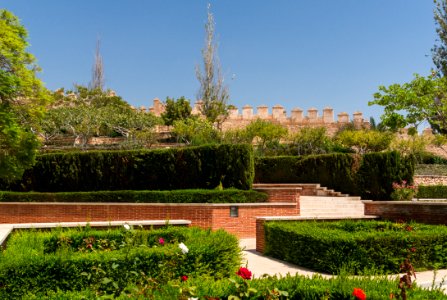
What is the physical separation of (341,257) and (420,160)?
3544cm

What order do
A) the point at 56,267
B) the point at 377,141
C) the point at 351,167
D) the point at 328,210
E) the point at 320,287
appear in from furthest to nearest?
the point at 377,141
the point at 351,167
the point at 328,210
the point at 56,267
the point at 320,287

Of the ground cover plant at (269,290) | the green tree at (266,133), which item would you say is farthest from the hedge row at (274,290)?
the green tree at (266,133)

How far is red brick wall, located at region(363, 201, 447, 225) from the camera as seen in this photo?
37.7 ft

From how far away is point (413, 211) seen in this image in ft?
39.0

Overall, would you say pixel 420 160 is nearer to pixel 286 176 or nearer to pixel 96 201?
pixel 286 176

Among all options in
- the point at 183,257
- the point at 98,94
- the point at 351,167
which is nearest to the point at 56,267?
the point at 183,257

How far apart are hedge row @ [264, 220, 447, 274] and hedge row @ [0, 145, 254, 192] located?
6388mm

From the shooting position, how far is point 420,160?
1587 inches

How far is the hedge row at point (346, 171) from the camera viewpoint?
18.9 meters

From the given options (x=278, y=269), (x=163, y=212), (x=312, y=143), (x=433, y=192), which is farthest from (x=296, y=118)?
(x=278, y=269)

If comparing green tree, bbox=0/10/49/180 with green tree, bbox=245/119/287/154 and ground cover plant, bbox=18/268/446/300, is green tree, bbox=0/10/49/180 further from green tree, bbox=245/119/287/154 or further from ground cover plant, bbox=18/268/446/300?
green tree, bbox=245/119/287/154

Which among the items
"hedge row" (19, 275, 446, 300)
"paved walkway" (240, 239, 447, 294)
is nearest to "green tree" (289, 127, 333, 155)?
"paved walkway" (240, 239, 447, 294)

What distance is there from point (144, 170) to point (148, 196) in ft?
5.93

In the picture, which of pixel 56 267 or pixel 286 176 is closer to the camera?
pixel 56 267
